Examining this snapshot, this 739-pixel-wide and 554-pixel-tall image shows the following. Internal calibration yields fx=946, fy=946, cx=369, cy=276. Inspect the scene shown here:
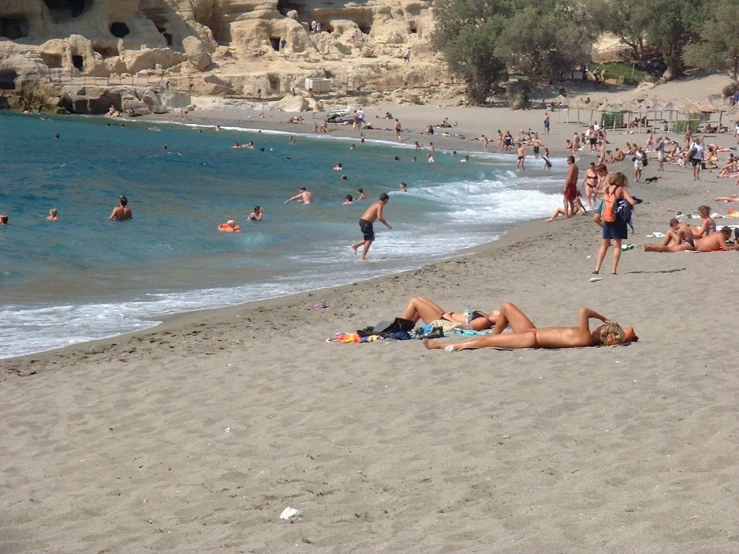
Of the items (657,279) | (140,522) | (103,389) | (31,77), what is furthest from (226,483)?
(31,77)

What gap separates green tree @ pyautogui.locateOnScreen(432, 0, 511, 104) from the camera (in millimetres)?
49250

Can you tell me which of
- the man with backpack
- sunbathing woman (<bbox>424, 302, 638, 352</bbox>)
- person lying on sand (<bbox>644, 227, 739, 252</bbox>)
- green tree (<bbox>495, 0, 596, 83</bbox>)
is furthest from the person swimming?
green tree (<bbox>495, 0, 596, 83</bbox>)

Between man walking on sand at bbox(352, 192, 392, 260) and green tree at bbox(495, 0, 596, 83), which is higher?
green tree at bbox(495, 0, 596, 83)

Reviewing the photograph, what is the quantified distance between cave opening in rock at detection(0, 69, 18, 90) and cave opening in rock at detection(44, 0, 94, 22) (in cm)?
410

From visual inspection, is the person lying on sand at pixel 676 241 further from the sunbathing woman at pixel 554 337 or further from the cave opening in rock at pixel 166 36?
the cave opening in rock at pixel 166 36

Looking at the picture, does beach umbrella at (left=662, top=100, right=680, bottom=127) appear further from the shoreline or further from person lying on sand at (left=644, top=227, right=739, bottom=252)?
person lying on sand at (left=644, top=227, right=739, bottom=252)

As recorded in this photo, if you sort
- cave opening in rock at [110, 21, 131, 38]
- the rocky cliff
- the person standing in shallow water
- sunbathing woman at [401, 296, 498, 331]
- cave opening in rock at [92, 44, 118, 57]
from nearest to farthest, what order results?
sunbathing woman at [401, 296, 498, 331] < the person standing in shallow water < the rocky cliff < cave opening in rock at [92, 44, 118, 57] < cave opening in rock at [110, 21, 131, 38]

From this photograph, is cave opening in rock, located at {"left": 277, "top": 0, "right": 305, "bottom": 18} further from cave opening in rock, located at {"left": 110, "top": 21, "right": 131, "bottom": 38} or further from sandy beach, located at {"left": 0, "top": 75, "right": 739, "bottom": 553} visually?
sandy beach, located at {"left": 0, "top": 75, "right": 739, "bottom": 553}

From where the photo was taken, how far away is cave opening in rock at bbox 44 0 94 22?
169ft

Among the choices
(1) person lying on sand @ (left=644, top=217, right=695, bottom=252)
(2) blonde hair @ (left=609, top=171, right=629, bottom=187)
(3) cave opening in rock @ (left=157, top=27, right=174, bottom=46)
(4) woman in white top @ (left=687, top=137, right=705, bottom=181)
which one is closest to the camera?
(2) blonde hair @ (left=609, top=171, right=629, bottom=187)

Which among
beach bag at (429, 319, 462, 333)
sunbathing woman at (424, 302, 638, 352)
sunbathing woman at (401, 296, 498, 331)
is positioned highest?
sunbathing woman at (424, 302, 638, 352)

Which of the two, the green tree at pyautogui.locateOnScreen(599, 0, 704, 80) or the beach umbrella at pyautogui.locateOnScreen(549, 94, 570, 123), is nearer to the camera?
the beach umbrella at pyautogui.locateOnScreen(549, 94, 570, 123)

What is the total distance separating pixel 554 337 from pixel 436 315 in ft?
5.17

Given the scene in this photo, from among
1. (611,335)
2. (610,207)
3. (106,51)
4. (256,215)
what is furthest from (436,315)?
(106,51)
